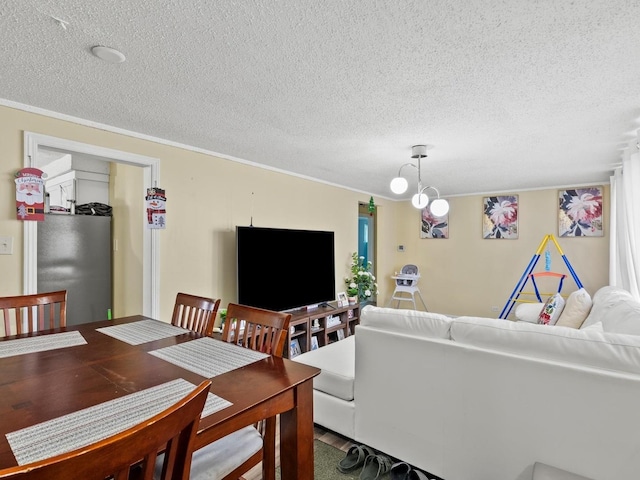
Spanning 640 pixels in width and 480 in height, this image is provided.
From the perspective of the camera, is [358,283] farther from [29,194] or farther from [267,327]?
[29,194]

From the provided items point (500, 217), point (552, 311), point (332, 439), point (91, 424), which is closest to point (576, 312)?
point (552, 311)

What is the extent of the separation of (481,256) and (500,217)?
723 millimetres

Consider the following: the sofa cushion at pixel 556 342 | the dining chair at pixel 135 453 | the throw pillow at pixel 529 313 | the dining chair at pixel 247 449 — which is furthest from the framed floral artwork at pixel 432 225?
the dining chair at pixel 135 453

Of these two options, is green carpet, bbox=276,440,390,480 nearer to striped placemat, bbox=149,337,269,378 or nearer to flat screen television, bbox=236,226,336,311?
striped placemat, bbox=149,337,269,378

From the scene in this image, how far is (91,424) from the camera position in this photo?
831mm

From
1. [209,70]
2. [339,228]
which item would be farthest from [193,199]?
[339,228]

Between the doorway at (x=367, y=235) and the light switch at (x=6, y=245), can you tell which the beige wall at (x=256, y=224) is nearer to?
the light switch at (x=6, y=245)

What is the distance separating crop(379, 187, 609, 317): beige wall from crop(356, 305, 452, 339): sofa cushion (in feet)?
13.9

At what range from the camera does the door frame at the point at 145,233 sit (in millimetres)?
2205

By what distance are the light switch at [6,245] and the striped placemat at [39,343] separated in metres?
0.95

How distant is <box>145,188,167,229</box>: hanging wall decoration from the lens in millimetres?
2752

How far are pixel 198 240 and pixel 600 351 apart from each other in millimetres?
2984

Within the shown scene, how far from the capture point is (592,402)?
1.37m

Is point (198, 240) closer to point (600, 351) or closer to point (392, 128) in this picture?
point (392, 128)
